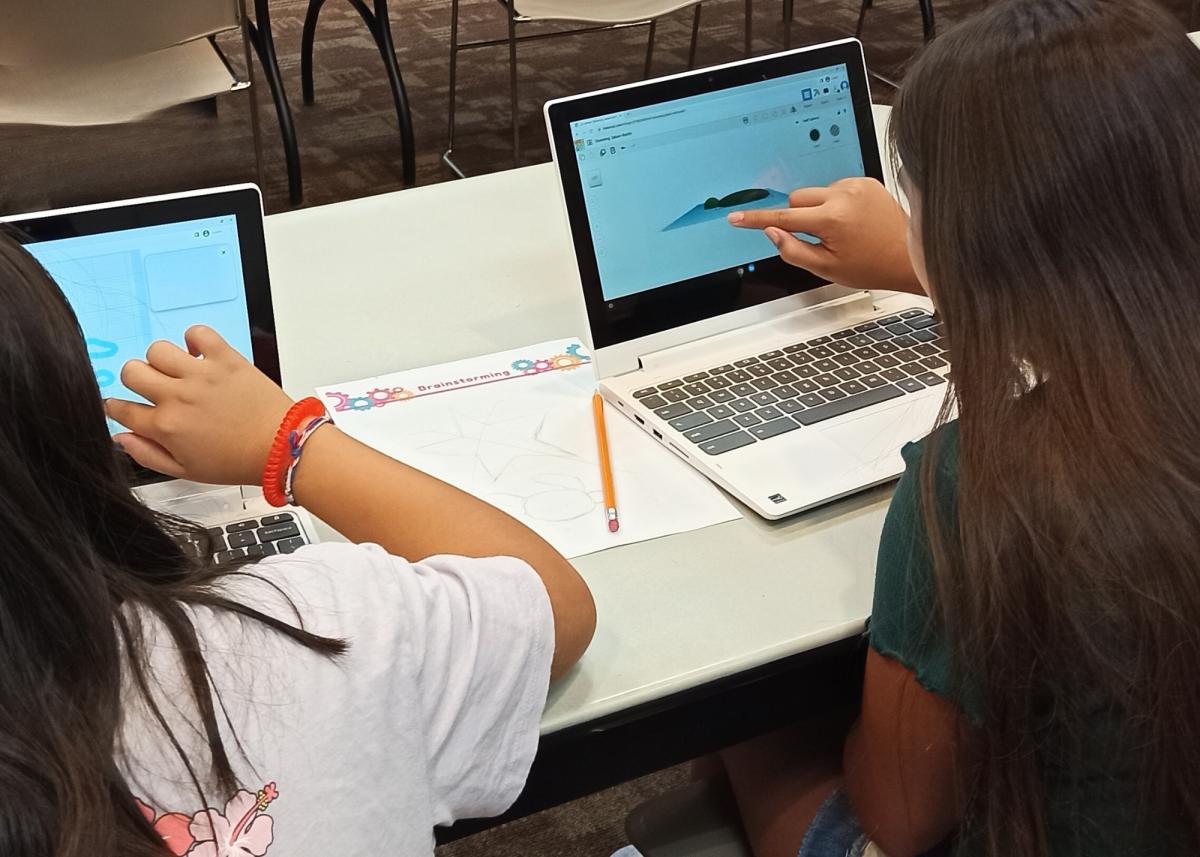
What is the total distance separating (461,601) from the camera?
2.31 feet

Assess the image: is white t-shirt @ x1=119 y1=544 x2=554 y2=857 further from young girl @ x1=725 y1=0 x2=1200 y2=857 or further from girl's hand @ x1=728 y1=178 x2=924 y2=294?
girl's hand @ x1=728 y1=178 x2=924 y2=294

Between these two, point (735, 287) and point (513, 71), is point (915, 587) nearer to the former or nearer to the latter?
point (735, 287)

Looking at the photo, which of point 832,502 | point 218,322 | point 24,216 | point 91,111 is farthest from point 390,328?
point 91,111

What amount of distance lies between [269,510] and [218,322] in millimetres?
154

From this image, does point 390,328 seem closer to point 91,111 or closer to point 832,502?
point 832,502

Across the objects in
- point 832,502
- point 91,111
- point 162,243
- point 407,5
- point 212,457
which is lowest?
point 832,502

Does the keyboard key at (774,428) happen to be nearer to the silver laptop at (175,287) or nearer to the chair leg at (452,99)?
the silver laptop at (175,287)

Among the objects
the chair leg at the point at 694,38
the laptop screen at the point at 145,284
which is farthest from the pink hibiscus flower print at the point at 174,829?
the chair leg at the point at 694,38

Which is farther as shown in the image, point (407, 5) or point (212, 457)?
point (407, 5)

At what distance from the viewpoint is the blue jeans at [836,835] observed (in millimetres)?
909

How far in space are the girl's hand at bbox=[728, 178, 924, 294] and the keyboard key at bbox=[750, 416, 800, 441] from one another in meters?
0.17

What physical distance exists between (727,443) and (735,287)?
21 cm

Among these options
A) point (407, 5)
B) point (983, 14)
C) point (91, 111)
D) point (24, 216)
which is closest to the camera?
point (983, 14)

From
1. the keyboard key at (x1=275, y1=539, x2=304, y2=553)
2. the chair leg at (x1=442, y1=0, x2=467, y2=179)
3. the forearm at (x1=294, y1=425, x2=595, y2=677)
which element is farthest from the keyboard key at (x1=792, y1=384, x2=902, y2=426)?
the chair leg at (x1=442, y1=0, x2=467, y2=179)
